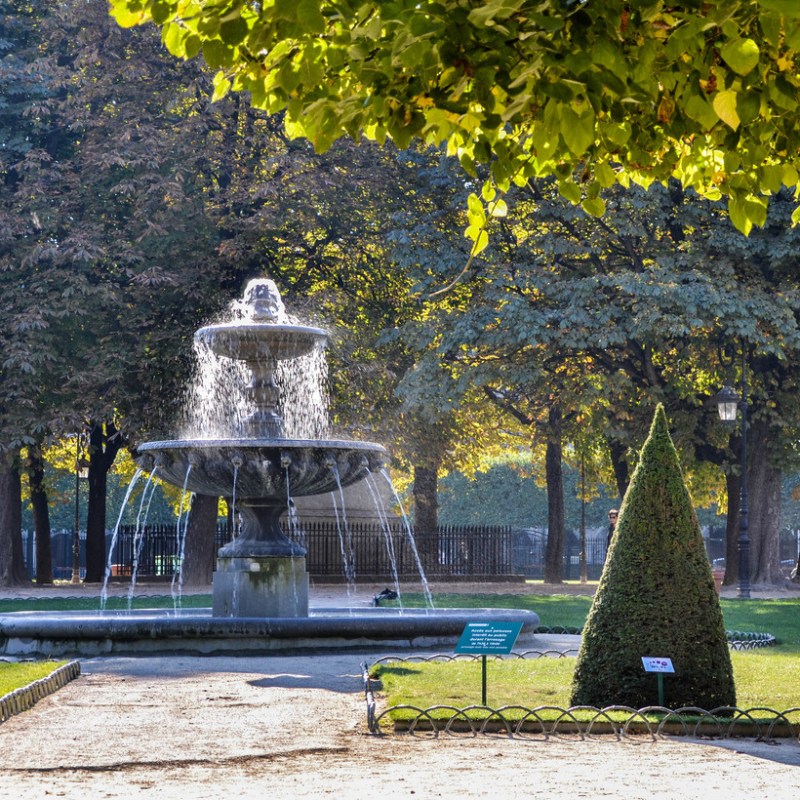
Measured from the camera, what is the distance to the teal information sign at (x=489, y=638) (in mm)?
9891

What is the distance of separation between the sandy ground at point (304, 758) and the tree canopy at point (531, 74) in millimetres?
2664

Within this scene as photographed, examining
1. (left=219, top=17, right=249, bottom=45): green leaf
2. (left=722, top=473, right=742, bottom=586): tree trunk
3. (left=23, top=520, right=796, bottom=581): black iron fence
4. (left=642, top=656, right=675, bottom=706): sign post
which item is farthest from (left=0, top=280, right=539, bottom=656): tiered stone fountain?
(left=23, top=520, right=796, bottom=581): black iron fence

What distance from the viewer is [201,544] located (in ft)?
101

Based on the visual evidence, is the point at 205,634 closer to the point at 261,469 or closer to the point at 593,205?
the point at 261,469

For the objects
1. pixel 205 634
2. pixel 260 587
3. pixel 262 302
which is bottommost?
pixel 205 634

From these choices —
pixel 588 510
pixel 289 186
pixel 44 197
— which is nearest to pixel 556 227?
pixel 289 186

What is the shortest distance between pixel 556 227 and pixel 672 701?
2092 cm

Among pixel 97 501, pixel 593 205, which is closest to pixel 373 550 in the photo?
A: pixel 97 501

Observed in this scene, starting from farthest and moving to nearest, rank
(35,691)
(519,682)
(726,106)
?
(519,682) → (35,691) → (726,106)

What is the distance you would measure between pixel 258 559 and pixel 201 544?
15.0 metres

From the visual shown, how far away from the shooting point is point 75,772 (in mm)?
7684

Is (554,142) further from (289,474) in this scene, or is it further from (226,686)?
(289,474)

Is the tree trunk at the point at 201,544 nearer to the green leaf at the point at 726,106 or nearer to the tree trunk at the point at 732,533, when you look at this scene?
the tree trunk at the point at 732,533

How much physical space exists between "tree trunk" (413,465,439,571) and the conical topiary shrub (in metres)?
25.5
